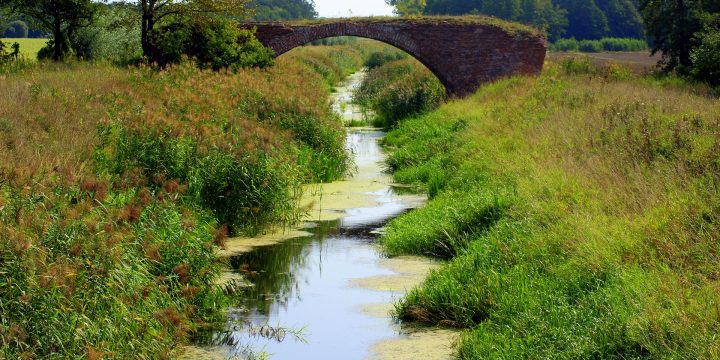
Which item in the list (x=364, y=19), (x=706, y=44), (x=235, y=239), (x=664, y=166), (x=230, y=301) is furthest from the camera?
(x=364, y=19)

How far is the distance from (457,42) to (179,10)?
28.4 feet

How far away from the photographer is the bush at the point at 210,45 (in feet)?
84.5

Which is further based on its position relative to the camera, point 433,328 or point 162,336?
point 433,328

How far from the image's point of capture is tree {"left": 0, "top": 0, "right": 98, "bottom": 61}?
85.0 feet

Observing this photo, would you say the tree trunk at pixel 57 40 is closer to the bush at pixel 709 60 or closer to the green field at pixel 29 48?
the green field at pixel 29 48

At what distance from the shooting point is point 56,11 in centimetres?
2648

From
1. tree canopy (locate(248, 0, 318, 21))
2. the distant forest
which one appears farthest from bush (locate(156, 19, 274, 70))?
tree canopy (locate(248, 0, 318, 21))

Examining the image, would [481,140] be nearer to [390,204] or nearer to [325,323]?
[390,204]

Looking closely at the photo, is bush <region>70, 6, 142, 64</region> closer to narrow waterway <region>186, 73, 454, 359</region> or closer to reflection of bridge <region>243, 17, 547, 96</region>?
reflection of bridge <region>243, 17, 547, 96</region>

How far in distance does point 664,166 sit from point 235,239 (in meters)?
4.92

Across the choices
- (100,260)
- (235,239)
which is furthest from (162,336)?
(235,239)

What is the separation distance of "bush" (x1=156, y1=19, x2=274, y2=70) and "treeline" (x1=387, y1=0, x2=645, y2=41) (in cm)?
5531

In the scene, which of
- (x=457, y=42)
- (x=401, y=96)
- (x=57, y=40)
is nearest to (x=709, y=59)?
(x=401, y=96)

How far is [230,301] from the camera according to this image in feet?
29.0
